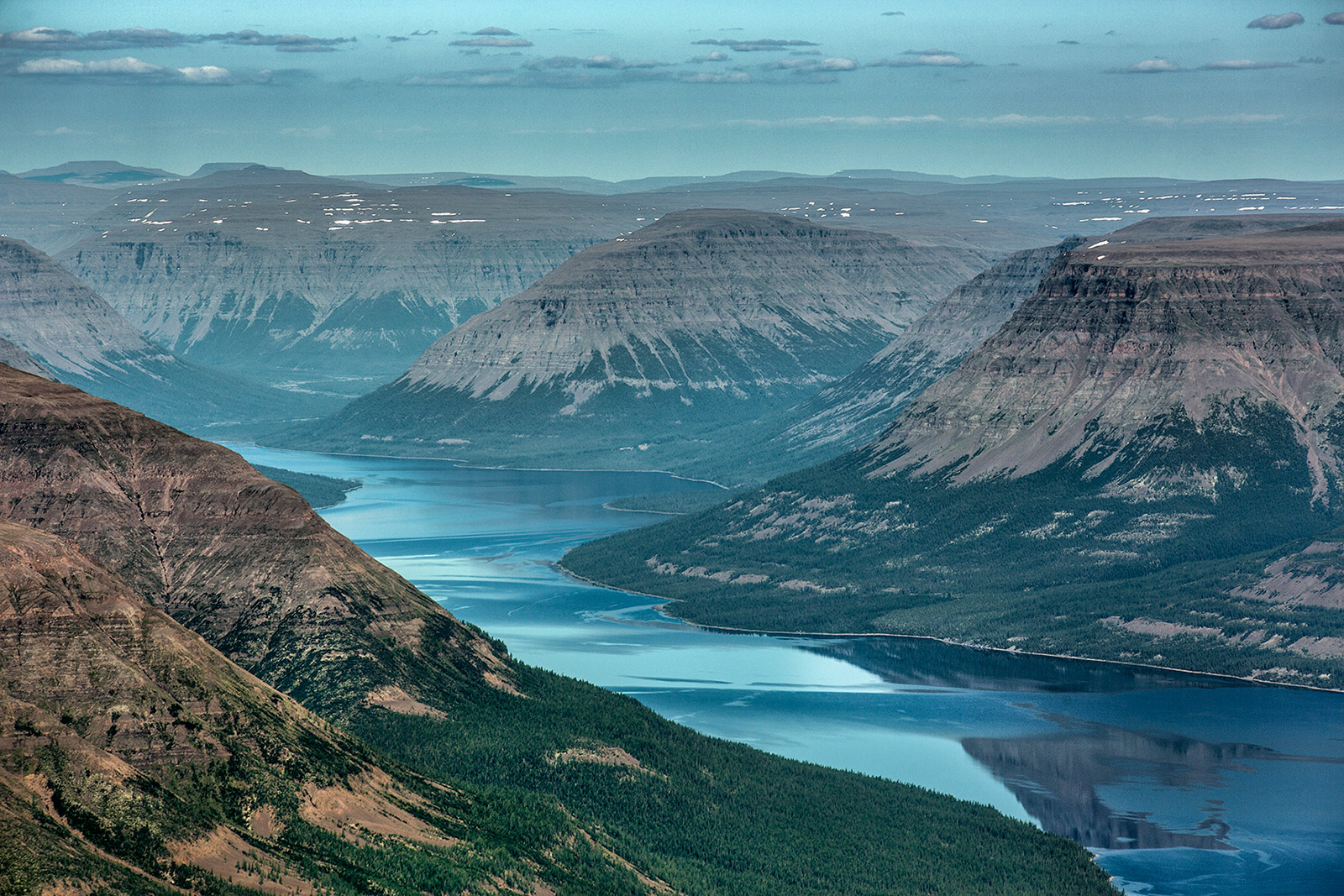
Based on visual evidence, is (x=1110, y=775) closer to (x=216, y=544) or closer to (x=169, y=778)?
(x=216, y=544)

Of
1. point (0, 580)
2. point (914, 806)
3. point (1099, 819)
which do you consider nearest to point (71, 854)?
point (0, 580)

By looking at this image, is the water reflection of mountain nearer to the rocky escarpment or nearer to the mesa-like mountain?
the mesa-like mountain

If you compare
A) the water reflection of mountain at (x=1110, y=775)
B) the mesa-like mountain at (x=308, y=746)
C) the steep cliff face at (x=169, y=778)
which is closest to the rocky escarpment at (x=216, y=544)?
the mesa-like mountain at (x=308, y=746)

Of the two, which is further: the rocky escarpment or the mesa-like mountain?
the rocky escarpment

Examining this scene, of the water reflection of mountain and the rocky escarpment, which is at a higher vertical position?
the rocky escarpment

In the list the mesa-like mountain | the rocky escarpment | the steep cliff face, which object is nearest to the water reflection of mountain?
the mesa-like mountain

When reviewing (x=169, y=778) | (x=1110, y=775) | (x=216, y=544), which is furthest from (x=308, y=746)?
(x=1110, y=775)

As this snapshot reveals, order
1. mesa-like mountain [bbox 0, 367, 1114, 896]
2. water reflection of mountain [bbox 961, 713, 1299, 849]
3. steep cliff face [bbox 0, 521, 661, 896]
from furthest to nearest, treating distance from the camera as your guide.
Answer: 1. water reflection of mountain [bbox 961, 713, 1299, 849]
2. mesa-like mountain [bbox 0, 367, 1114, 896]
3. steep cliff face [bbox 0, 521, 661, 896]

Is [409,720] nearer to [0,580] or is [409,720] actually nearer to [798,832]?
[798,832]
